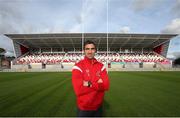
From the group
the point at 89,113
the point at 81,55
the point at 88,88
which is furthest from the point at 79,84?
the point at 81,55

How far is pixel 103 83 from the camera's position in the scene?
11.3ft

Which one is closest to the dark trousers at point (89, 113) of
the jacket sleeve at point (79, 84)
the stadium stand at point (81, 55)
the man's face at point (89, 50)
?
the jacket sleeve at point (79, 84)

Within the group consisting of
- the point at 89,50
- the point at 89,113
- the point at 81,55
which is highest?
the point at 81,55

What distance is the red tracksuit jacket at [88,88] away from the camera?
3.36m

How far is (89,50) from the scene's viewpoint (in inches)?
140

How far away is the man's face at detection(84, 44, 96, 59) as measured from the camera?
11.6ft

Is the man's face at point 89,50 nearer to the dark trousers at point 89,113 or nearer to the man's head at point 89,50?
the man's head at point 89,50

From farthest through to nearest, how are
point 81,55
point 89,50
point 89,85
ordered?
point 81,55
point 89,50
point 89,85

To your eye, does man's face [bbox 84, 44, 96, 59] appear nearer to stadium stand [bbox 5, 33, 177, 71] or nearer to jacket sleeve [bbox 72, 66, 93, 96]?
jacket sleeve [bbox 72, 66, 93, 96]

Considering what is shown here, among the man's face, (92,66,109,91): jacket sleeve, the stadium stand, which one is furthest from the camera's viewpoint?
the stadium stand

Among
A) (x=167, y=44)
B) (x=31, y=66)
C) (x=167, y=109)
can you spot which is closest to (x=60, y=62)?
(x=31, y=66)

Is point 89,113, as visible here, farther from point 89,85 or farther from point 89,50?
point 89,50

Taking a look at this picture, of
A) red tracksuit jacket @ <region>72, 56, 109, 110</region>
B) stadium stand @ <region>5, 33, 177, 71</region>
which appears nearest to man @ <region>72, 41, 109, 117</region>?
red tracksuit jacket @ <region>72, 56, 109, 110</region>

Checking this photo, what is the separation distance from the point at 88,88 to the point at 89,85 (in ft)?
0.19
